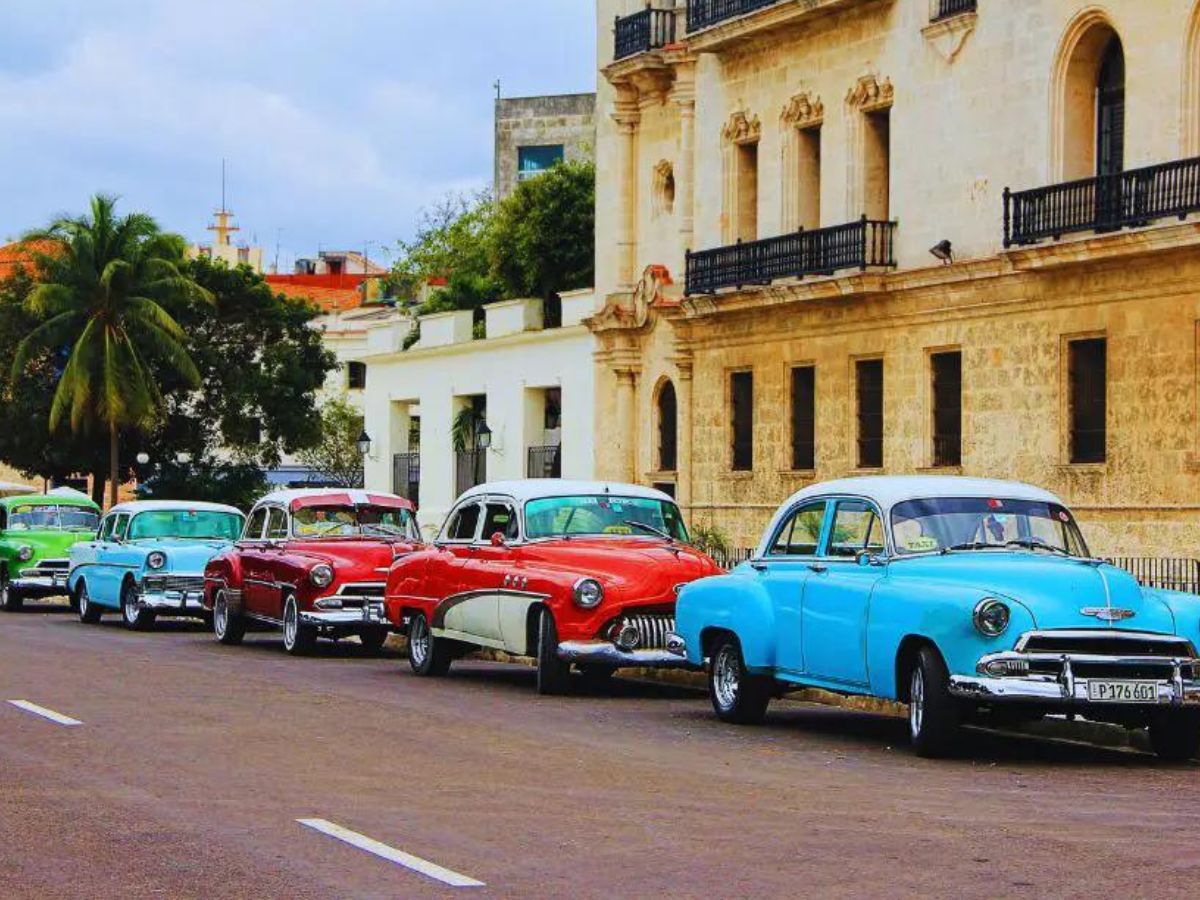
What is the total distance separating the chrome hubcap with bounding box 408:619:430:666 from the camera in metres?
23.0

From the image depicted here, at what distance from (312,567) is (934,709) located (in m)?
11.9

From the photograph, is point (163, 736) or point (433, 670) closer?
point (163, 736)

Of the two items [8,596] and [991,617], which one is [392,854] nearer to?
[991,617]

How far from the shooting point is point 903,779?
1386 cm

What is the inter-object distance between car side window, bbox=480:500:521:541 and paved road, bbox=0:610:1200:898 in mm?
2178

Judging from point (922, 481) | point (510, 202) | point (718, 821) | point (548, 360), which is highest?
point (510, 202)

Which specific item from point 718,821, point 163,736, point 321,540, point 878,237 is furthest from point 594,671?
point 878,237

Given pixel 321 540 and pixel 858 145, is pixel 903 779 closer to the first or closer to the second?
pixel 321 540

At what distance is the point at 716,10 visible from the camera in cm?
4162

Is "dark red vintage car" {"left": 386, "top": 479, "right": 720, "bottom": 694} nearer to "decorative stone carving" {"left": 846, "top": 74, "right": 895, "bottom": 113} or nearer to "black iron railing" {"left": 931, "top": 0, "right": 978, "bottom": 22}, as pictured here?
"black iron railing" {"left": 931, "top": 0, "right": 978, "bottom": 22}

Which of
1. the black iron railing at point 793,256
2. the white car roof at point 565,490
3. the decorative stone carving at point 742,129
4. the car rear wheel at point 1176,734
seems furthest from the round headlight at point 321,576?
the decorative stone carving at point 742,129

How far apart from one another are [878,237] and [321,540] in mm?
13780

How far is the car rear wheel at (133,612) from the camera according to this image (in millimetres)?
31469

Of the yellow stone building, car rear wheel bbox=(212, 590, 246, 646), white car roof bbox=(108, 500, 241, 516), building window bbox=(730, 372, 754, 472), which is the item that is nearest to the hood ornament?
car rear wheel bbox=(212, 590, 246, 646)
